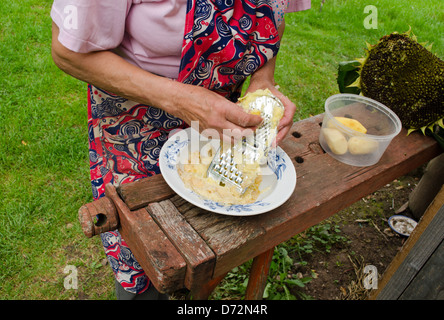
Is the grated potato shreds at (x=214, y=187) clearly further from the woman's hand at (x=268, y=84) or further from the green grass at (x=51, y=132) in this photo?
the green grass at (x=51, y=132)

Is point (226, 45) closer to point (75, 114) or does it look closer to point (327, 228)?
point (327, 228)

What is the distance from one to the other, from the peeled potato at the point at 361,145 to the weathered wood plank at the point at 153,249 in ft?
3.42

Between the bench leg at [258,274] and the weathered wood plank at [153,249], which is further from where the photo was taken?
the bench leg at [258,274]

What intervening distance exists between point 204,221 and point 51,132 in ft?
8.57

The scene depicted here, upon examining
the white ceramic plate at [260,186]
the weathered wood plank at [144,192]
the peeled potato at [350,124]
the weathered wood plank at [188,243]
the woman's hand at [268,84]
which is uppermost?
the woman's hand at [268,84]

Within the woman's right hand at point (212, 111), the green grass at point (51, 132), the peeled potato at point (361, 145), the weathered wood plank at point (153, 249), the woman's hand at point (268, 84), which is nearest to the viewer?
the weathered wood plank at point (153, 249)

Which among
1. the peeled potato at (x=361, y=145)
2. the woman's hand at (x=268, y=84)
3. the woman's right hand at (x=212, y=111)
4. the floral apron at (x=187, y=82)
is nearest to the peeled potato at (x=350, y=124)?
the peeled potato at (x=361, y=145)

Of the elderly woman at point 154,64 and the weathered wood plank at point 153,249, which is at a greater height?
the elderly woman at point 154,64

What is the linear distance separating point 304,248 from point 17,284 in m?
2.12

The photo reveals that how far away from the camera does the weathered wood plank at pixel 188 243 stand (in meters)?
1.12

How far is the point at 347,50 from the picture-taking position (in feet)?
17.4

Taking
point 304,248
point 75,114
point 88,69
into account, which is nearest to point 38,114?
point 75,114

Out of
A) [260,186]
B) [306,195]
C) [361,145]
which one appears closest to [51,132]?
[260,186]

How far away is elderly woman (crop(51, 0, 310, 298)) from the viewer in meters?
1.18
